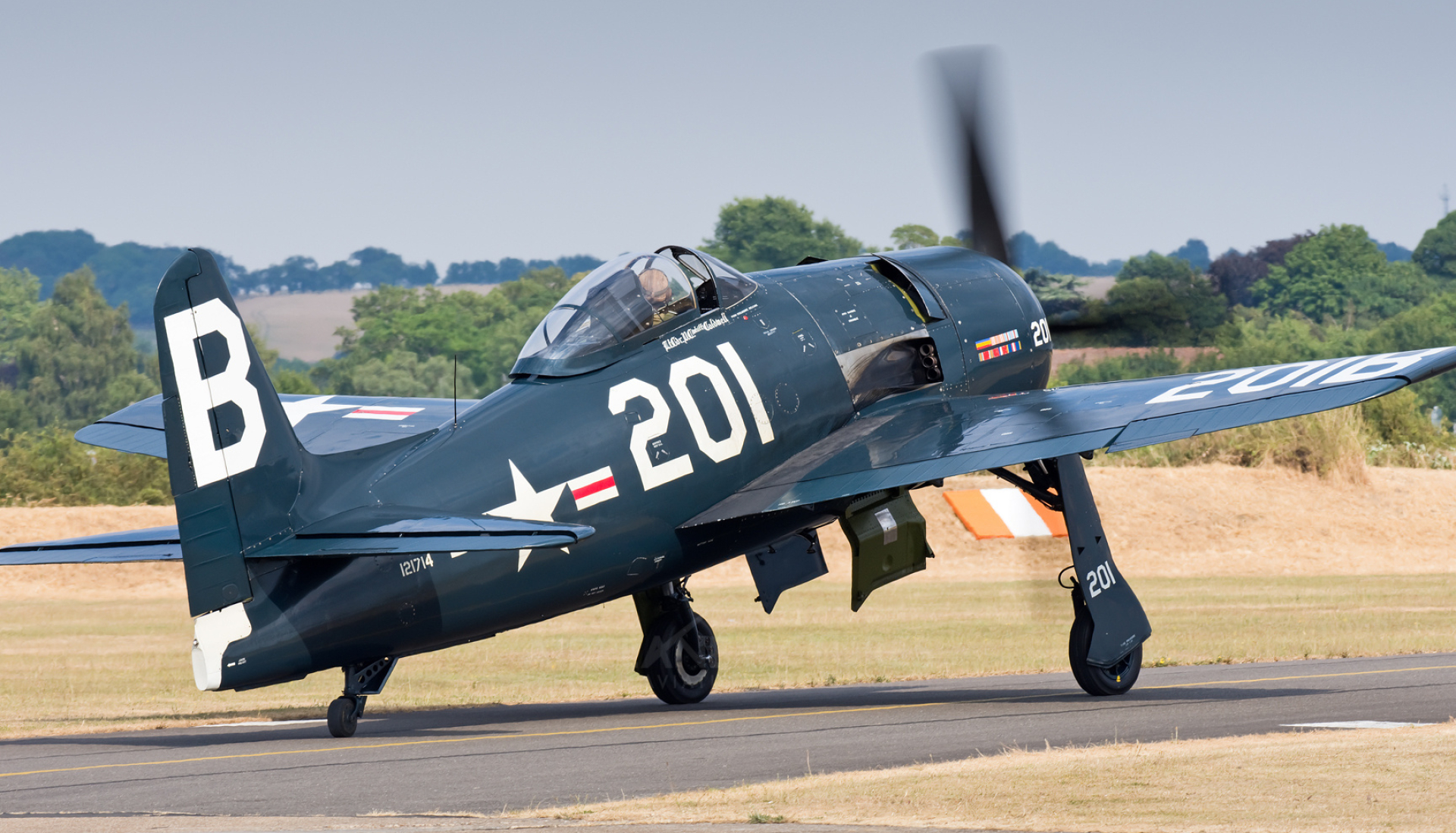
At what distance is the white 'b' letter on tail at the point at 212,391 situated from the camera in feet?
39.7

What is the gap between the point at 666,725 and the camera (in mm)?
15062

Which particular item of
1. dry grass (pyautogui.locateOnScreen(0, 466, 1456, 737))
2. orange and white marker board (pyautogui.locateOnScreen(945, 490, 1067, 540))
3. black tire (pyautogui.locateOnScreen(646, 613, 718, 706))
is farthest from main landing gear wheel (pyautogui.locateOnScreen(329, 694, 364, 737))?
orange and white marker board (pyautogui.locateOnScreen(945, 490, 1067, 540))

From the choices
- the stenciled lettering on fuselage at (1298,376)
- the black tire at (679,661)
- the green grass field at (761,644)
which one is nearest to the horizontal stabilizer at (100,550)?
the green grass field at (761,644)

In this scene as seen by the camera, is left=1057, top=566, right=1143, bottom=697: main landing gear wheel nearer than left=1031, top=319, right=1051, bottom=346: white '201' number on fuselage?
Yes

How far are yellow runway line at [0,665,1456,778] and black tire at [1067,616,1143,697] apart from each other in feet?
2.16

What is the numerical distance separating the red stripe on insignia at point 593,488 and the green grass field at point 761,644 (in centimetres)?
482

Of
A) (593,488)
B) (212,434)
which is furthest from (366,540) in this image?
(593,488)

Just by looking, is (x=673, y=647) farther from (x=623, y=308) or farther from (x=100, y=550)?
(x=100, y=550)

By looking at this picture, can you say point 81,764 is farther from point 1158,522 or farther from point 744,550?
point 1158,522

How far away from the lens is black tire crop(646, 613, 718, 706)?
55.7 ft

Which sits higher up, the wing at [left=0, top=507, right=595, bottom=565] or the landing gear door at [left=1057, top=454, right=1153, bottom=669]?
the wing at [left=0, top=507, right=595, bottom=565]

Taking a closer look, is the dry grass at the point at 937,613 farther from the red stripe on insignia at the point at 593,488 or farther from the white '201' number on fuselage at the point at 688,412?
the red stripe on insignia at the point at 593,488

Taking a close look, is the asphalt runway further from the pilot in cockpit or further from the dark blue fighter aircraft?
the pilot in cockpit

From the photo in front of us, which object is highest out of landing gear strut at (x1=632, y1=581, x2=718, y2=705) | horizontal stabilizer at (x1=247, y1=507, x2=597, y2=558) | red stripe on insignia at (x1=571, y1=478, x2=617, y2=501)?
horizontal stabilizer at (x1=247, y1=507, x2=597, y2=558)
